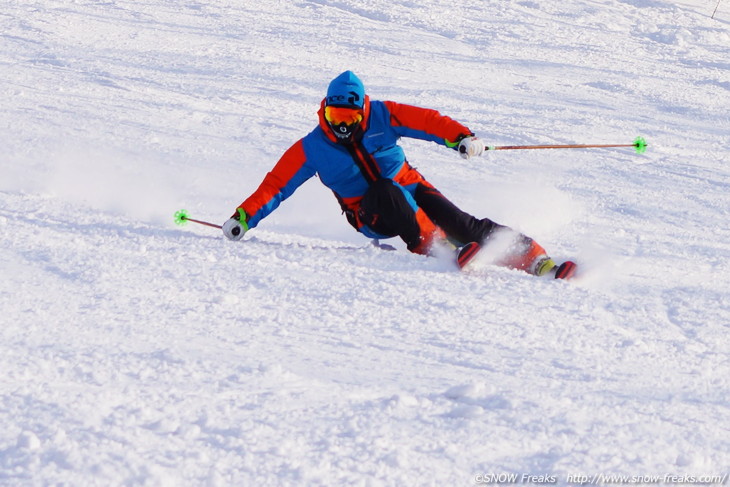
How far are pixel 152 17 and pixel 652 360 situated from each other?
972 centimetres

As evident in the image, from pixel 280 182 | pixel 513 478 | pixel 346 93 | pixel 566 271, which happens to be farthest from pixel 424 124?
pixel 513 478

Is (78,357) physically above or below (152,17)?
below

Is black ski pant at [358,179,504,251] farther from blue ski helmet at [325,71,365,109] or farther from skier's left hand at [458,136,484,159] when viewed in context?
blue ski helmet at [325,71,365,109]

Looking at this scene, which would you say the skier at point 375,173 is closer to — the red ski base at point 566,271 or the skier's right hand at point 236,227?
the skier's right hand at point 236,227

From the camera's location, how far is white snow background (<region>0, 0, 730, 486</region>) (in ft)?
7.21

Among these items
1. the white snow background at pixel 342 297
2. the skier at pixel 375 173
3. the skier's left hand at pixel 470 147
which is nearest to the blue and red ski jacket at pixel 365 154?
the skier at pixel 375 173

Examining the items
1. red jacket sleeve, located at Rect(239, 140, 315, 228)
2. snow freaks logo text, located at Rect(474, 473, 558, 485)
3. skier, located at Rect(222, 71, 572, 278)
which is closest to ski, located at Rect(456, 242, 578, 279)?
skier, located at Rect(222, 71, 572, 278)

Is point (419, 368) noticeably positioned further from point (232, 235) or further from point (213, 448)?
point (232, 235)

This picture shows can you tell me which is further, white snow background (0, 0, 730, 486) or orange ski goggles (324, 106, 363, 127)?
orange ski goggles (324, 106, 363, 127)

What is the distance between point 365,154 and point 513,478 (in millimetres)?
2538

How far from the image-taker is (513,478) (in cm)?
206

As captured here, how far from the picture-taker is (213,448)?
217 cm

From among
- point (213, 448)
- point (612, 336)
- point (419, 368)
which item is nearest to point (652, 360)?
point (612, 336)

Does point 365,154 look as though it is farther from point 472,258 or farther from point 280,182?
point 472,258
